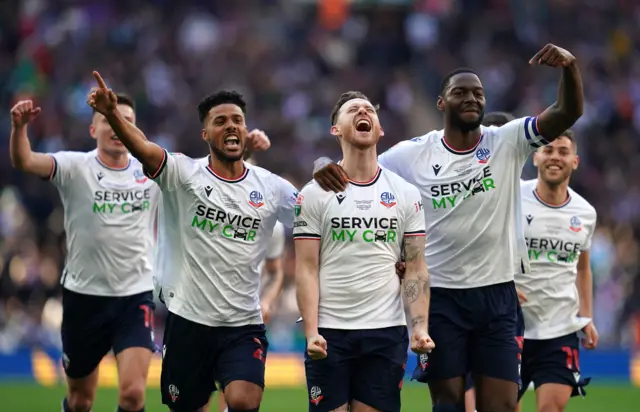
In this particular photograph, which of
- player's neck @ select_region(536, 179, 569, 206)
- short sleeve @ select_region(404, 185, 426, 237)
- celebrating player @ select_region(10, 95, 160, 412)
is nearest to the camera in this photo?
short sleeve @ select_region(404, 185, 426, 237)

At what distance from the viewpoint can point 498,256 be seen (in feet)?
29.0

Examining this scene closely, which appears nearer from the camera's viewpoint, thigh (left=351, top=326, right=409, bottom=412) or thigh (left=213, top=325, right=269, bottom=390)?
thigh (left=351, top=326, right=409, bottom=412)

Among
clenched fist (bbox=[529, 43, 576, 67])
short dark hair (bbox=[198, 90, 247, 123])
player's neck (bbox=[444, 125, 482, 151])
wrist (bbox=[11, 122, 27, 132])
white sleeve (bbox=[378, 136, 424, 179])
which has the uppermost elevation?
clenched fist (bbox=[529, 43, 576, 67])

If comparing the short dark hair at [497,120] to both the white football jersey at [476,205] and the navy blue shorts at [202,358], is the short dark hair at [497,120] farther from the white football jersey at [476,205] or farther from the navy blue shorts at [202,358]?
the navy blue shorts at [202,358]

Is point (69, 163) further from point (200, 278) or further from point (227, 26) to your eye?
point (227, 26)

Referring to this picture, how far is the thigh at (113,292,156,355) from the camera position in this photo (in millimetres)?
10203

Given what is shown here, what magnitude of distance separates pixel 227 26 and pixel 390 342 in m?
18.9

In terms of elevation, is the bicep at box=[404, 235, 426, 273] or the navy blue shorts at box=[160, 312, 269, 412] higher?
the bicep at box=[404, 235, 426, 273]

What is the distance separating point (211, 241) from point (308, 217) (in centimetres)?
82

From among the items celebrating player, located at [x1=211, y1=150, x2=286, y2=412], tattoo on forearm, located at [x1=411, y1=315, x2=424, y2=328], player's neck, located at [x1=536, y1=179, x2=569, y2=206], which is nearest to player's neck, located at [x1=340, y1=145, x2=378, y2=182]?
tattoo on forearm, located at [x1=411, y1=315, x2=424, y2=328]

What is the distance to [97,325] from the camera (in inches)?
412

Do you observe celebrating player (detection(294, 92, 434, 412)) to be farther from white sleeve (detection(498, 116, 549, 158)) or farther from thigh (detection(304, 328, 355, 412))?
white sleeve (detection(498, 116, 549, 158))

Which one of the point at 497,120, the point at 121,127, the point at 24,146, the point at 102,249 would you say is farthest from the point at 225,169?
the point at 497,120

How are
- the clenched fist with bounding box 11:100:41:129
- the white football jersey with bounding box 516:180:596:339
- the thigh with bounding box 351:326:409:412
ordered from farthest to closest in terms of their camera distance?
the white football jersey with bounding box 516:180:596:339 < the clenched fist with bounding box 11:100:41:129 < the thigh with bounding box 351:326:409:412
